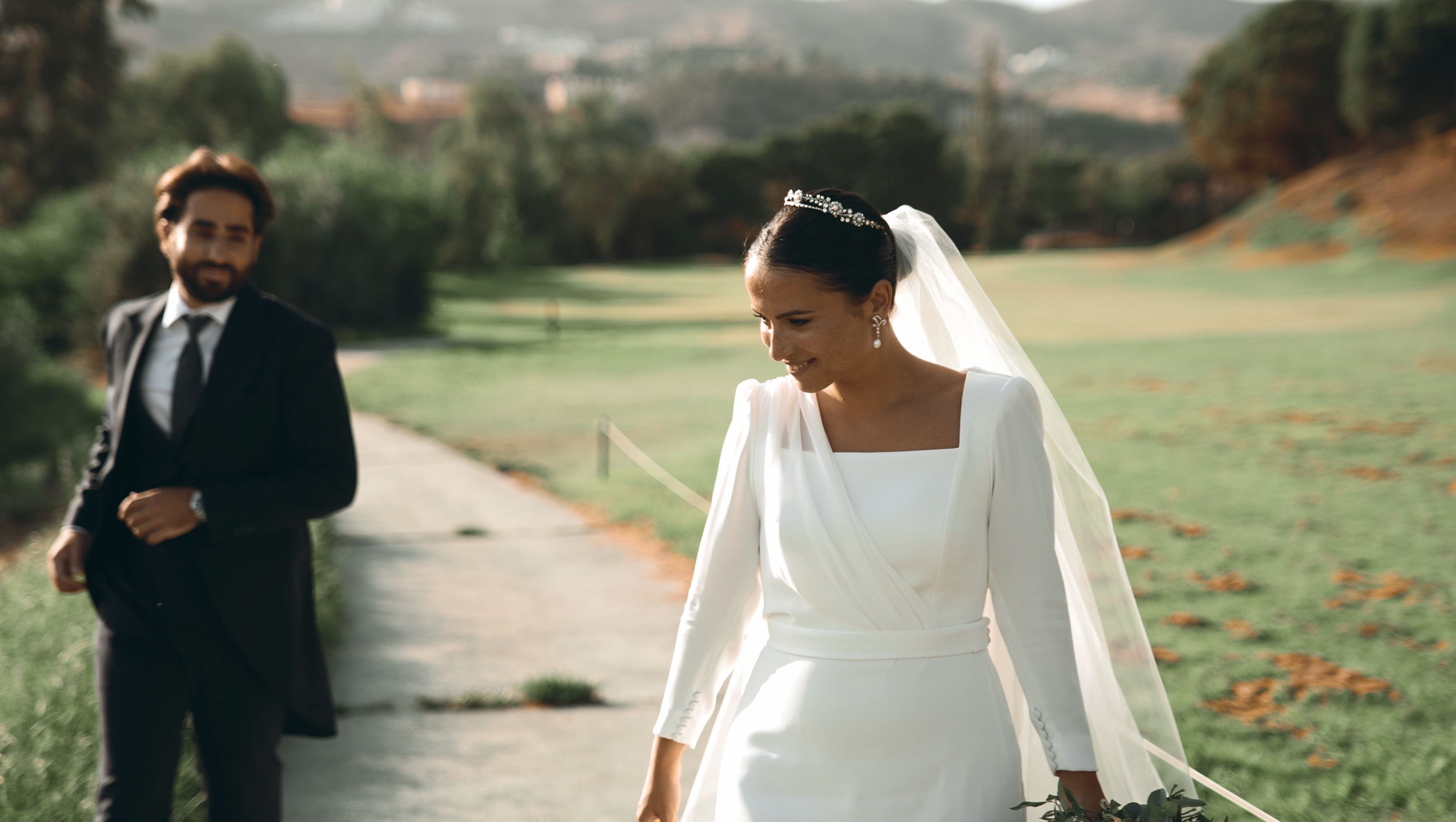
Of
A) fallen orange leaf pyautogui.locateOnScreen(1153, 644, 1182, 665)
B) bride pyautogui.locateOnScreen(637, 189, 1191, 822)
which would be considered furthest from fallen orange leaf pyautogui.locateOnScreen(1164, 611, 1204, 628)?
bride pyautogui.locateOnScreen(637, 189, 1191, 822)

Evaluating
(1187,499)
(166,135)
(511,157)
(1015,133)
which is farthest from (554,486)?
(1015,133)

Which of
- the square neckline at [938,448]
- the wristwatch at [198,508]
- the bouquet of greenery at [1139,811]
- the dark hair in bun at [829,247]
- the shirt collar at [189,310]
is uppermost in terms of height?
the dark hair in bun at [829,247]

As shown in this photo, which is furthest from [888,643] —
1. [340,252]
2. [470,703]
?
[340,252]

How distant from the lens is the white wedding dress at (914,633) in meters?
2.07

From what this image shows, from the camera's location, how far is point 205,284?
10.3 feet

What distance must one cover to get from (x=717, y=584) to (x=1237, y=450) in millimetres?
10650

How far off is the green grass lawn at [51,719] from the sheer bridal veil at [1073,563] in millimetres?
2643

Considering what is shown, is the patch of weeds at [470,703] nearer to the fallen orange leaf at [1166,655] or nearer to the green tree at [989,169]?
the fallen orange leaf at [1166,655]

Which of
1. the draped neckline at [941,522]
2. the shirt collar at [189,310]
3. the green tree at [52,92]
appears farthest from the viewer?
the green tree at [52,92]

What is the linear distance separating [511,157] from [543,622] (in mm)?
55799

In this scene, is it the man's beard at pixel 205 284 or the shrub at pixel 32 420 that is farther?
the shrub at pixel 32 420

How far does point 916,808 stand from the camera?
2070mm

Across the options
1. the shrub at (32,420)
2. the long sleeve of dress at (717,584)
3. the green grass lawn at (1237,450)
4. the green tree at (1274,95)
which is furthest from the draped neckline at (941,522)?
the green tree at (1274,95)

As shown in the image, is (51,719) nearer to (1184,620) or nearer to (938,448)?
(938,448)
